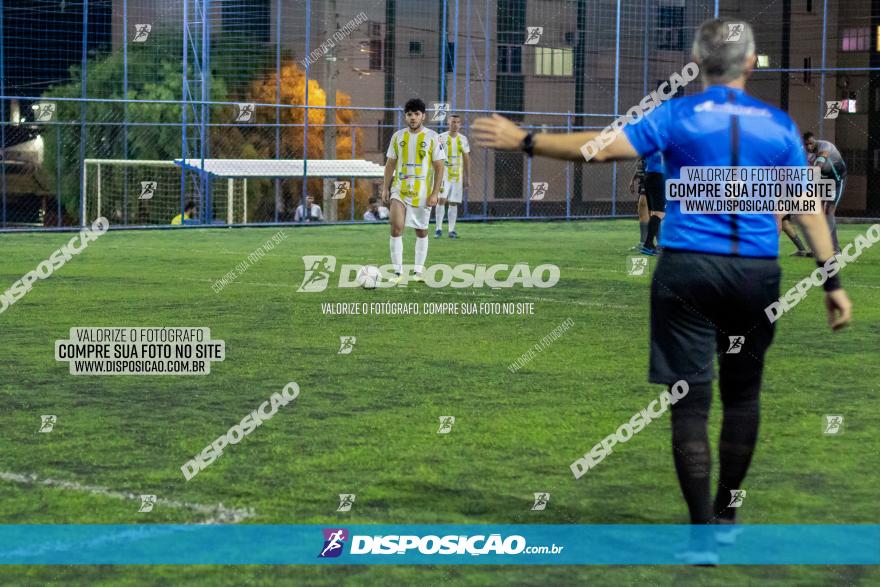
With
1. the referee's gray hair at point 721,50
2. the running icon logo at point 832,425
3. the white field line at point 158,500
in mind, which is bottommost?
the running icon logo at point 832,425

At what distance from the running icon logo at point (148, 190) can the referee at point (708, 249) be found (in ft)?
85.1

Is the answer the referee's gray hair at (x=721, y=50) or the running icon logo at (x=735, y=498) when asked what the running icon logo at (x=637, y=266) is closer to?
the running icon logo at (x=735, y=498)

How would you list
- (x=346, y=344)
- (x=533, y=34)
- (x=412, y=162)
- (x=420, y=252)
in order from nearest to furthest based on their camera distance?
(x=346, y=344), (x=412, y=162), (x=420, y=252), (x=533, y=34)

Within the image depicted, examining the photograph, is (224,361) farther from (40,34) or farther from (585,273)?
(40,34)

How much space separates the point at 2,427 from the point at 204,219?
22.0m

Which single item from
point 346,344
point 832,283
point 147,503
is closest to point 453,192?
point 346,344

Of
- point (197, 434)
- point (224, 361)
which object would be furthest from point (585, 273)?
point (197, 434)

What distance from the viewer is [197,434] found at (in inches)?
314

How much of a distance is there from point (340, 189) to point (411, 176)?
67.6 feet

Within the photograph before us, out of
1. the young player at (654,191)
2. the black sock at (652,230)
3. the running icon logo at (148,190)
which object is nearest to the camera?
the young player at (654,191)

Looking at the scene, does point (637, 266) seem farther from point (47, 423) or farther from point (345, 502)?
point (345, 502)

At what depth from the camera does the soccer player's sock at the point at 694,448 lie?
5465 mm

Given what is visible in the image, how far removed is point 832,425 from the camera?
8359 millimetres

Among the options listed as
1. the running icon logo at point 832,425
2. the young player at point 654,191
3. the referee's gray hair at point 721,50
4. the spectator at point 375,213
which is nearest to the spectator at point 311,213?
the spectator at point 375,213
